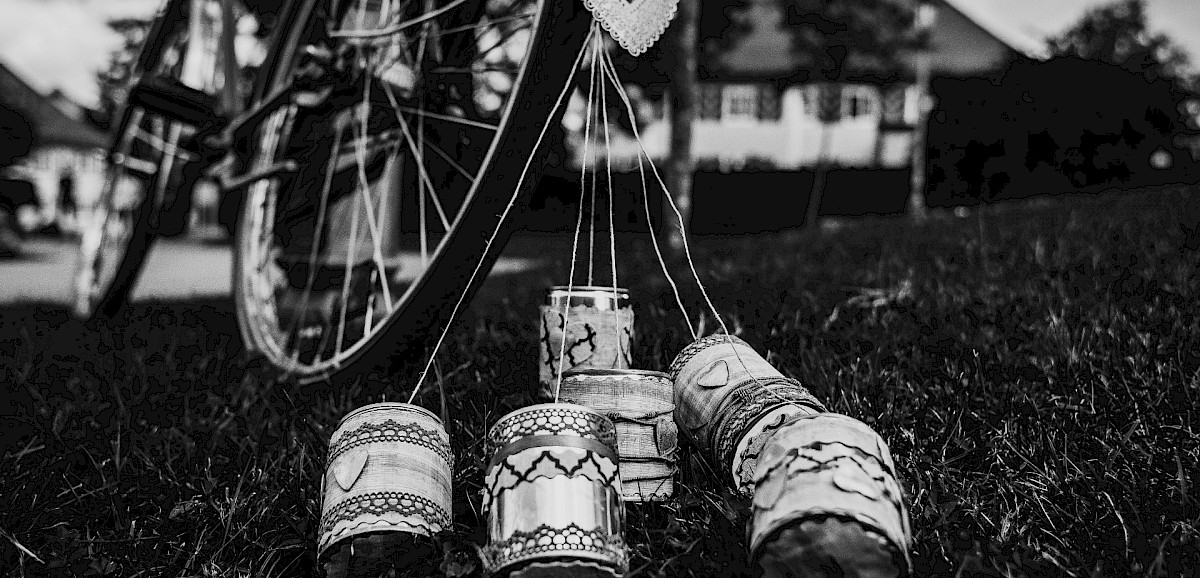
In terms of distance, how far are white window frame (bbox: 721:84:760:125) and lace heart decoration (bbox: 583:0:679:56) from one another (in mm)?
24169

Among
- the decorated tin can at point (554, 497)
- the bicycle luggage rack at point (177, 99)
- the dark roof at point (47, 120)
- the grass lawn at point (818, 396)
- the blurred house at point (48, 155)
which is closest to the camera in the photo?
the decorated tin can at point (554, 497)

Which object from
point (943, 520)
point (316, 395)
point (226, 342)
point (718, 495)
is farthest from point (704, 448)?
point (226, 342)

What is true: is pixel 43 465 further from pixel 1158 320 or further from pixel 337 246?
pixel 1158 320

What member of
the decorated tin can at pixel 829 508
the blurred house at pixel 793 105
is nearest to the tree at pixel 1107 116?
the blurred house at pixel 793 105

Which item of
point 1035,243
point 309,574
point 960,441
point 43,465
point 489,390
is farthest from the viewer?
point 1035,243

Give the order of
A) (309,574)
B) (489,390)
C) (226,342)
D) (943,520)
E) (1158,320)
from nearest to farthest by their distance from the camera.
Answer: (943,520) < (309,574) < (489,390) < (1158,320) < (226,342)

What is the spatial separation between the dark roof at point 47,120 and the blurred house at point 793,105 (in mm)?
13056

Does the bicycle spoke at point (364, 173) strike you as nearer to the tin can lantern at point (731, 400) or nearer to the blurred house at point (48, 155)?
the tin can lantern at point (731, 400)

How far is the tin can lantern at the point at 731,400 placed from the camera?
4.23ft

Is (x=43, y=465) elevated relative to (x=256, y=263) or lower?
lower

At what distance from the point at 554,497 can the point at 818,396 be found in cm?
88

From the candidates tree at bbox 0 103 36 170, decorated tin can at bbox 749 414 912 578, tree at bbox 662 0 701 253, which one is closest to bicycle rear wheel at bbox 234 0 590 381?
decorated tin can at bbox 749 414 912 578

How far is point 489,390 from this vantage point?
6.80 feet

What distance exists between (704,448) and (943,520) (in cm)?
37
